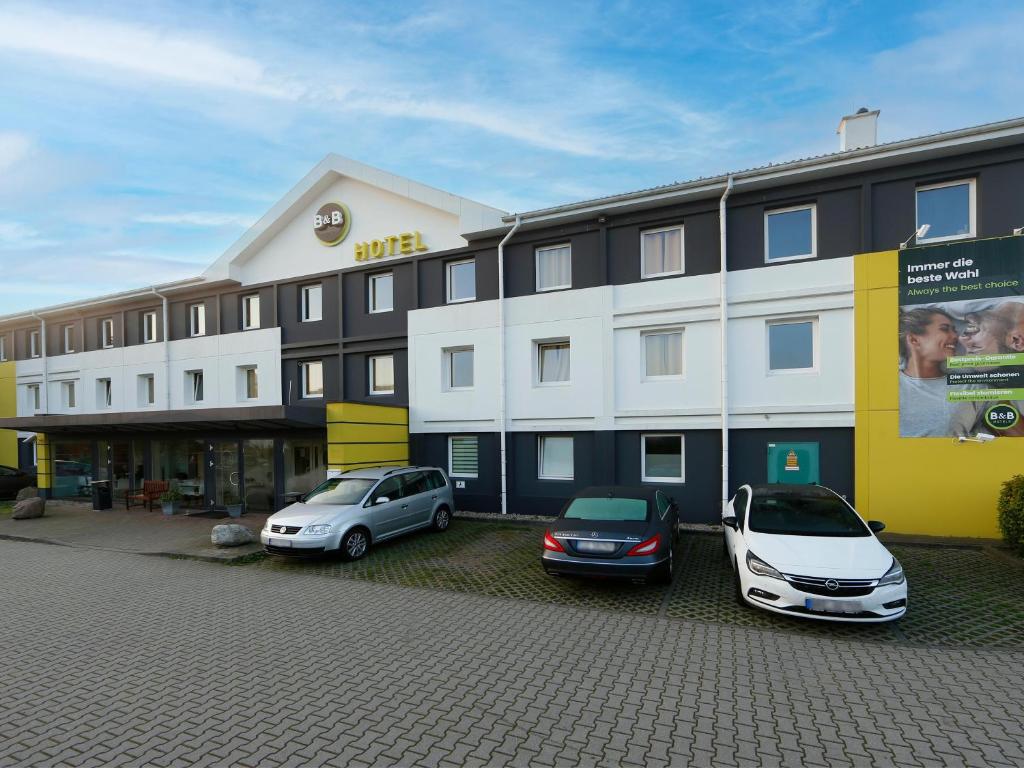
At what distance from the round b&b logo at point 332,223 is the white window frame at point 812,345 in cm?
1233

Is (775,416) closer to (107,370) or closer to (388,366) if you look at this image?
(388,366)

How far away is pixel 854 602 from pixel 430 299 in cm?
1238

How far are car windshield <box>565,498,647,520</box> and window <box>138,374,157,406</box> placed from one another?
19598mm

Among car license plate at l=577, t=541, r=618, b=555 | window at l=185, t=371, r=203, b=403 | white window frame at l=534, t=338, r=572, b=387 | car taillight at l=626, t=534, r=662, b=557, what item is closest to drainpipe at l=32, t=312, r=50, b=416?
window at l=185, t=371, r=203, b=403

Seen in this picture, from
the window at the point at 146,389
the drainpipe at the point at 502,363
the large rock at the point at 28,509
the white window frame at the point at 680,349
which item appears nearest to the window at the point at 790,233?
the white window frame at the point at 680,349

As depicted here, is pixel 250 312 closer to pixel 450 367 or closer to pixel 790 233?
pixel 450 367

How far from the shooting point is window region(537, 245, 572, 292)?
46.7 ft

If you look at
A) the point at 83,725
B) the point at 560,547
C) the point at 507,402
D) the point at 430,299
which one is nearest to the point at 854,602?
the point at 560,547

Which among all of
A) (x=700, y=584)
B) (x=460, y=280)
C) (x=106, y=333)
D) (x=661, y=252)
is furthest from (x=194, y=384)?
(x=700, y=584)

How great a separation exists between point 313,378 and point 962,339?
1685 cm

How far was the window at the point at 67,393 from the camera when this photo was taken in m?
23.6

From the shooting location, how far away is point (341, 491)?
10938 mm

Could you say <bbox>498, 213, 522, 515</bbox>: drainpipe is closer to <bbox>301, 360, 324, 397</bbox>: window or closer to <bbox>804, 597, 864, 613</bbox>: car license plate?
<bbox>301, 360, 324, 397</bbox>: window

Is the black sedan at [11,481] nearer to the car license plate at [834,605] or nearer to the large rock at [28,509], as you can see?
the large rock at [28,509]
